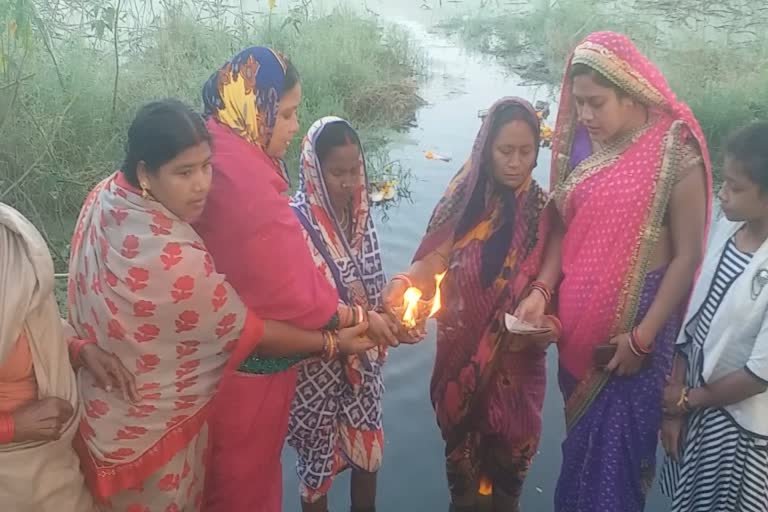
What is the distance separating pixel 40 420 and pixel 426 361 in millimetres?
2736

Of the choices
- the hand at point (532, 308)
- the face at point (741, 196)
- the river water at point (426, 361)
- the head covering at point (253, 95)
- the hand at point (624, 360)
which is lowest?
the river water at point (426, 361)

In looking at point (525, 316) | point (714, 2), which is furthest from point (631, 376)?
point (714, 2)

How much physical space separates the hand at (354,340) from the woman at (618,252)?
587mm

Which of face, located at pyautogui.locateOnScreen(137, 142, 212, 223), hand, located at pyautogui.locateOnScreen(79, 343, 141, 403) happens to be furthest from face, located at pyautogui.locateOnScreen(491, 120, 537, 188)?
hand, located at pyautogui.locateOnScreen(79, 343, 141, 403)

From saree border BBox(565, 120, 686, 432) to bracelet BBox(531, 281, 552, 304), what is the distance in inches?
10.8

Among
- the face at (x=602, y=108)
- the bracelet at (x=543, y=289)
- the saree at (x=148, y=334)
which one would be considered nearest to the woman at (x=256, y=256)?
the saree at (x=148, y=334)

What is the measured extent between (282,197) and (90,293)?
22.0 inches

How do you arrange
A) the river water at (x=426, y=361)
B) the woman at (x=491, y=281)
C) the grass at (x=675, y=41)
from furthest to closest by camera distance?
the grass at (x=675, y=41) → the river water at (x=426, y=361) → the woman at (x=491, y=281)

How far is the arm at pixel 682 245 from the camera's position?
2041mm

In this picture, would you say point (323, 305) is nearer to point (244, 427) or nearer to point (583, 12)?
point (244, 427)

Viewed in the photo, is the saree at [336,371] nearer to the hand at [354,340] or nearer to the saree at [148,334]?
the hand at [354,340]

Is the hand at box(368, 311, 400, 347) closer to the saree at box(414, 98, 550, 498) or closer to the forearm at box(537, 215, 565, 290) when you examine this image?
the saree at box(414, 98, 550, 498)

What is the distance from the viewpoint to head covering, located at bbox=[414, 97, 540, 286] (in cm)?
239

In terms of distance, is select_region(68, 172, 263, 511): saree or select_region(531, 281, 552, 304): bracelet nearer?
select_region(68, 172, 263, 511): saree
